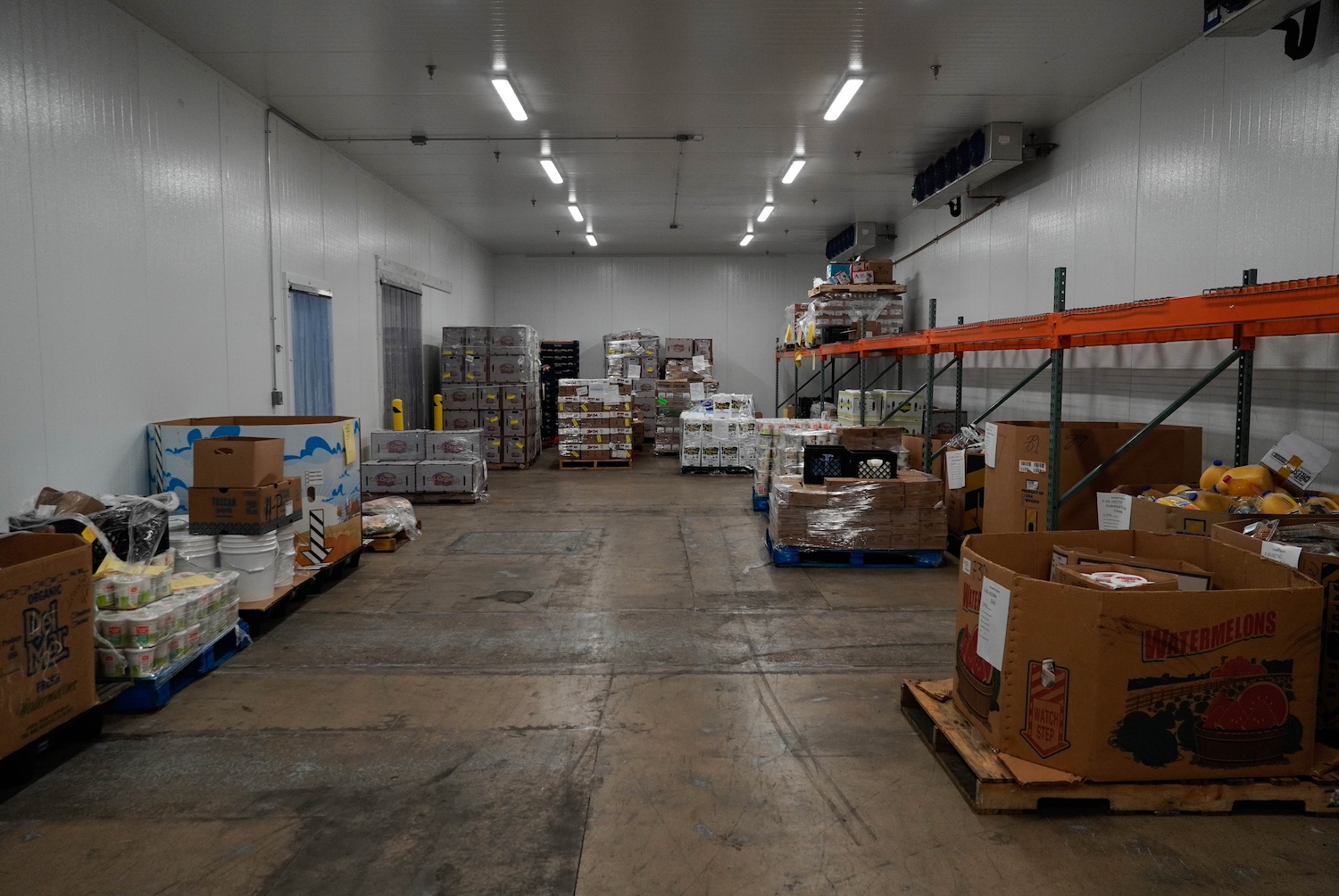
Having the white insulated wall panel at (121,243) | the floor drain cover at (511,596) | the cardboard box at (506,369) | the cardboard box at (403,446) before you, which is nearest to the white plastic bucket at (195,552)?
→ the white insulated wall panel at (121,243)

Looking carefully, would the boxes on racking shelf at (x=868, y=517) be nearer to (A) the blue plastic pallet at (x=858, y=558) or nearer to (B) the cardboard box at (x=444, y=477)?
(A) the blue plastic pallet at (x=858, y=558)

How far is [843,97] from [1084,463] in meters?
4.38

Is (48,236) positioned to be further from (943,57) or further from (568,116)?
(943,57)

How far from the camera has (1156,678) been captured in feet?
9.24

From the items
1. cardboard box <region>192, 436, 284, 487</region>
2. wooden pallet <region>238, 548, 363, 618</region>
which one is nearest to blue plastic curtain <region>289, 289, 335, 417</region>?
wooden pallet <region>238, 548, 363, 618</region>

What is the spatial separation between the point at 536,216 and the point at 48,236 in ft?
32.4

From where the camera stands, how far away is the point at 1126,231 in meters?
7.39

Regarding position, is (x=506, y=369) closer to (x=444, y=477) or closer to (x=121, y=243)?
(x=444, y=477)

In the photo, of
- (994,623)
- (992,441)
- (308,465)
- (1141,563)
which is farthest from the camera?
(992,441)

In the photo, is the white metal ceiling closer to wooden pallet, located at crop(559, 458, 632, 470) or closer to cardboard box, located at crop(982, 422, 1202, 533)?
cardboard box, located at crop(982, 422, 1202, 533)

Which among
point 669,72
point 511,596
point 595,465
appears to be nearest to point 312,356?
point 511,596

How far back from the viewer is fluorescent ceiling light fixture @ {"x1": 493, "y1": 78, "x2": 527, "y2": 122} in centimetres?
756

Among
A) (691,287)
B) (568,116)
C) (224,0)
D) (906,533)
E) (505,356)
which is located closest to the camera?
(224,0)

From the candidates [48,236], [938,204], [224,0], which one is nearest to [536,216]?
[938,204]
